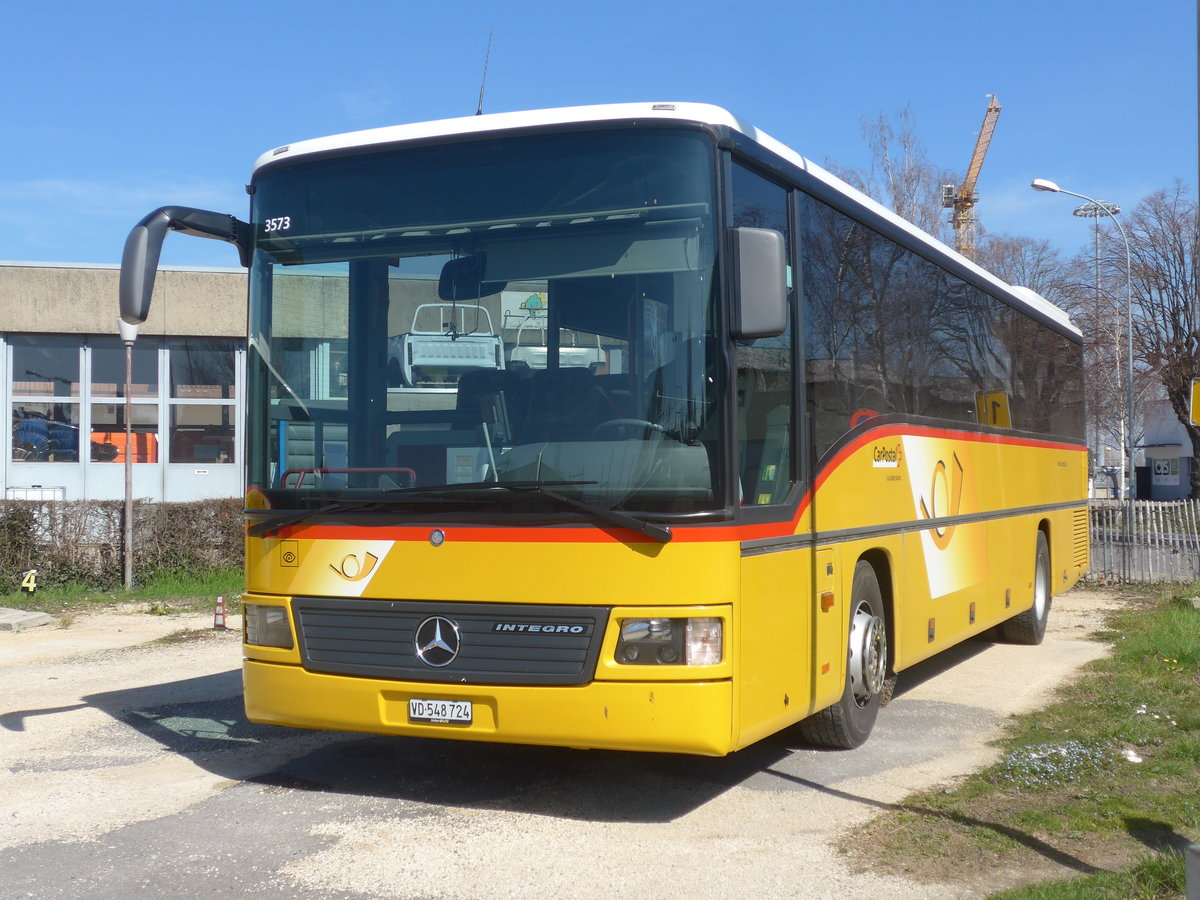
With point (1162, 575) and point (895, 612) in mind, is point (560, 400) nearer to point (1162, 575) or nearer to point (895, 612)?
point (895, 612)

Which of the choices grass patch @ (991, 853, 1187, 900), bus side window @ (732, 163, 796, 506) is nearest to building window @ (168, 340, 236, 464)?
bus side window @ (732, 163, 796, 506)

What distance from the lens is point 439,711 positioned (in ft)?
19.7

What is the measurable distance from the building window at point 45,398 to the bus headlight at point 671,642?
21635 mm

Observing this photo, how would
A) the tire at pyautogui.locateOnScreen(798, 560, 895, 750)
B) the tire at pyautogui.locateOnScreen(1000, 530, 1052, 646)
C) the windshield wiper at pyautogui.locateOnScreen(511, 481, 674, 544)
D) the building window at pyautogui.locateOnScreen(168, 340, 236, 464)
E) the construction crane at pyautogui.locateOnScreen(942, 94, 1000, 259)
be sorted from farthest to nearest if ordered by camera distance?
the construction crane at pyautogui.locateOnScreen(942, 94, 1000, 259)
the building window at pyautogui.locateOnScreen(168, 340, 236, 464)
the tire at pyautogui.locateOnScreen(1000, 530, 1052, 646)
the tire at pyautogui.locateOnScreen(798, 560, 895, 750)
the windshield wiper at pyautogui.locateOnScreen(511, 481, 674, 544)

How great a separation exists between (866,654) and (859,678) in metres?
0.15

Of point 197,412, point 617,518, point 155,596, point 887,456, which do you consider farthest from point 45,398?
point 617,518

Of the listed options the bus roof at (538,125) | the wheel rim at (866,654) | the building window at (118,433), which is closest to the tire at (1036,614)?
the wheel rim at (866,654)

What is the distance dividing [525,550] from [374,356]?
136cm

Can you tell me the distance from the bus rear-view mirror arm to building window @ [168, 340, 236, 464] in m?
18.9

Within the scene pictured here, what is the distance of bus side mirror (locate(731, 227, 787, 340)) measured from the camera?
5723 mm

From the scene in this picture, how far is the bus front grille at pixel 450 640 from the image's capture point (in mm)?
5766

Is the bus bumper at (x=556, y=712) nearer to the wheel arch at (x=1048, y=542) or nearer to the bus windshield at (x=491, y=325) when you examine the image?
Result: the bus windshield at (x=491, y=325)

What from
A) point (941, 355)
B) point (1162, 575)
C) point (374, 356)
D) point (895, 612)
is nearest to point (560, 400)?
point (374, 356)

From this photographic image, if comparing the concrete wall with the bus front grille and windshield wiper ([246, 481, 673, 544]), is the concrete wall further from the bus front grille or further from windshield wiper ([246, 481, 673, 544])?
the bus front grille
